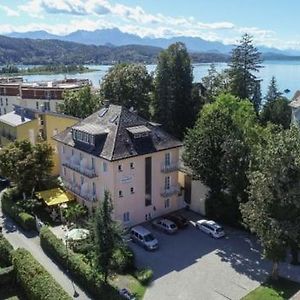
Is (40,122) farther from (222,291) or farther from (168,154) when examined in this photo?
(222,291)

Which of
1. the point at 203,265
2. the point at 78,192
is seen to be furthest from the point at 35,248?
the point at 203,265

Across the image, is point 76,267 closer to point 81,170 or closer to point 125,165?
point 125,165

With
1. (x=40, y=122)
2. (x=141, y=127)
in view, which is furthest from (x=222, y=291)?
(x=40, y=122)

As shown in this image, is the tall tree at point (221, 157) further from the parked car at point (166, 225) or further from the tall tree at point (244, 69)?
the tall tree at point (244, 69)

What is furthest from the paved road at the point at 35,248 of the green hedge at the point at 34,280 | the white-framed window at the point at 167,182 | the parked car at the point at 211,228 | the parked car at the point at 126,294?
the parked car at the point at 211,228

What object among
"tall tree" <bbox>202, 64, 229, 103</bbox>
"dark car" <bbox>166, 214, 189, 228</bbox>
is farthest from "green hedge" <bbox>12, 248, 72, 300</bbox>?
"tall tree" <bbox>202, 64, 229, 103</bbox>
